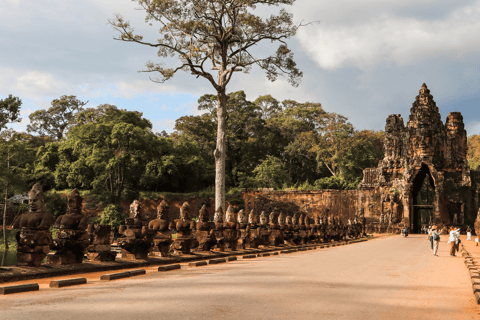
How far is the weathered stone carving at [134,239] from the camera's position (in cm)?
938

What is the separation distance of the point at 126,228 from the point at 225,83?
46.9 feet

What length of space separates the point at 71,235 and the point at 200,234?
16.4 feet

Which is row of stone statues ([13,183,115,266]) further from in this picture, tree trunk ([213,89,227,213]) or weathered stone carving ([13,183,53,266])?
tree trunk ([213,89,227,213])

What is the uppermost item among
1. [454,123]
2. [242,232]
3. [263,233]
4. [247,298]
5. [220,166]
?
[454,123]

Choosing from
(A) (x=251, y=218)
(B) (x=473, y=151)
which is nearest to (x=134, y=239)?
(A) (x=251, y=218)

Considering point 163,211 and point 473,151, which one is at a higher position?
point 473,151

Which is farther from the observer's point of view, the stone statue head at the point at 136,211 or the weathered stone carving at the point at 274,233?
the weathered stone carving at the point at 274,233

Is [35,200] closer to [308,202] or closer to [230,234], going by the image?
[230,234]

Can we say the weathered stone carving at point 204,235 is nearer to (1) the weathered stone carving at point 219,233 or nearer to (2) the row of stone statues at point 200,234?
(2) the row of stone statues at point 200,234

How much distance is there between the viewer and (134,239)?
9406 mm

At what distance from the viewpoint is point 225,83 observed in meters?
22.6

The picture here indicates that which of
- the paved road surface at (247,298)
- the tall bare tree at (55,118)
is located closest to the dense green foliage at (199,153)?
the tall bare tree at (55,118)

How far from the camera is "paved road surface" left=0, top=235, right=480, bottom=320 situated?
454 centimetres

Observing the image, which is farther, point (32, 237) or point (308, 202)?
point (308, 202)
